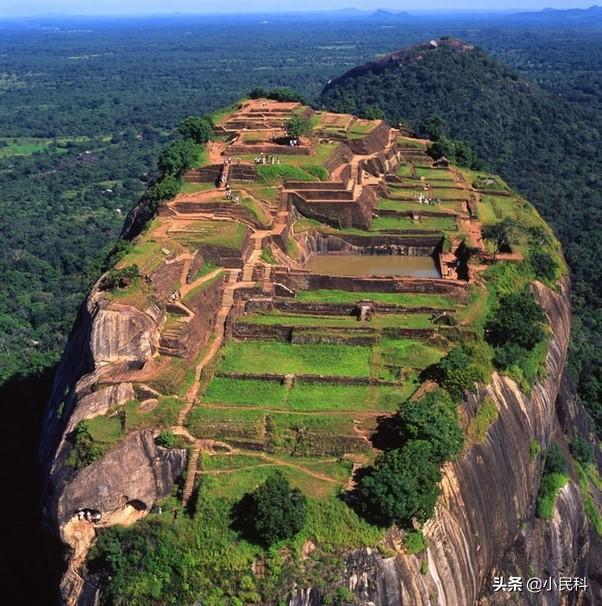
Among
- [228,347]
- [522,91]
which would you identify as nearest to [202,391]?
[228,347]

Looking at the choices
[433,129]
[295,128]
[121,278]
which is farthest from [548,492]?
[433,129]

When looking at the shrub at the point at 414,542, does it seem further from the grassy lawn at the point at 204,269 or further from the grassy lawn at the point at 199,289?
the grassy lawn at the point at 204,269

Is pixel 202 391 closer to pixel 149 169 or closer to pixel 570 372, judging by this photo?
pixel 570 372

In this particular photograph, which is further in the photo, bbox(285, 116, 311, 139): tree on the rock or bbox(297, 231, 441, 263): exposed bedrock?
bbox(285, 116, 311, 139): tree on the rock

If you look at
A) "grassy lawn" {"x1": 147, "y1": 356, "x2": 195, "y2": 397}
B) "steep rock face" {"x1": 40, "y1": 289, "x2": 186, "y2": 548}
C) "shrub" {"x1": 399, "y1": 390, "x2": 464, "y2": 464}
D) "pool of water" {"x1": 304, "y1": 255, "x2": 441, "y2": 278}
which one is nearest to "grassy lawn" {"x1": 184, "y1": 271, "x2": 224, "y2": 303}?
"steep rock face" {"x1": 40, "y1": 289, "x2": 186, "y2": 548}

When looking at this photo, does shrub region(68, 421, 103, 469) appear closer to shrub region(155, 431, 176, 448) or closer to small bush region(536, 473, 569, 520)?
shrub region(155, 431, 176, 448)

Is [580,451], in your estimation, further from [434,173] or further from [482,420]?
[434,173]
